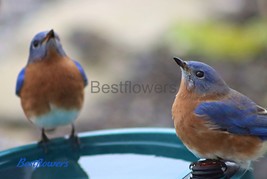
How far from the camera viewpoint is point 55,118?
4699 millimetres

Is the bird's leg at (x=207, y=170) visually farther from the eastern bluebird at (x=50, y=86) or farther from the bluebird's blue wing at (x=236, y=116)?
the eastern bluebird at (x=50, y=86)

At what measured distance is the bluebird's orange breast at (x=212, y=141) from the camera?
3754 millimetres

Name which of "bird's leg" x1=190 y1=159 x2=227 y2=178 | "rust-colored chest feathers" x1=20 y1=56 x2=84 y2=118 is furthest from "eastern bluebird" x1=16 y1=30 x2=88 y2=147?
"bird's leg" x1=190 y1=159 x2=227 y2=178

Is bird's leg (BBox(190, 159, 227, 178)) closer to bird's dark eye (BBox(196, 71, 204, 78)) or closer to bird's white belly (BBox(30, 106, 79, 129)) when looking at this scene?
bird's dark eye (BBox(196, 71, 204, 78))

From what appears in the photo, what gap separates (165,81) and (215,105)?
159 inches

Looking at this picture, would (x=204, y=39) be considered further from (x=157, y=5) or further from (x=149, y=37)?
(x=157, y=5)

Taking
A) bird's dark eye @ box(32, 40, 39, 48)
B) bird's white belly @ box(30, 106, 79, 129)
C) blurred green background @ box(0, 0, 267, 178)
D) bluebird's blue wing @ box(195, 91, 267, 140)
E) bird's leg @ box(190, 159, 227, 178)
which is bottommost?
blurred green background @ box(0, 0, 267, 178)

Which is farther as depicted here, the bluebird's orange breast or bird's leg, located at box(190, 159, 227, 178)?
the bluebird's orange breast

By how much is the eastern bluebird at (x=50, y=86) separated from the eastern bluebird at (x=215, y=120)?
1.04 meters

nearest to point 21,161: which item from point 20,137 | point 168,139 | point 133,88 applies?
point 168,139

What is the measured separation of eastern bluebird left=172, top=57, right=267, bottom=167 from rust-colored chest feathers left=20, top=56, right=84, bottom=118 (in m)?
1.03

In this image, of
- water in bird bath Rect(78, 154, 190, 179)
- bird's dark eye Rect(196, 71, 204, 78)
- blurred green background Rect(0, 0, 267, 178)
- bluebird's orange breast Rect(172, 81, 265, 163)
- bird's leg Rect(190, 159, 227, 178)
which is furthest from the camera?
blurred green background Rect(0, 0, 267, 178)

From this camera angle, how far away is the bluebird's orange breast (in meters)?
3.75

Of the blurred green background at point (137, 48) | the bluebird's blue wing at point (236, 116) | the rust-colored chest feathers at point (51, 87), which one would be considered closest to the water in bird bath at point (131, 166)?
the bluebird's blue wing at point (236, 116)
